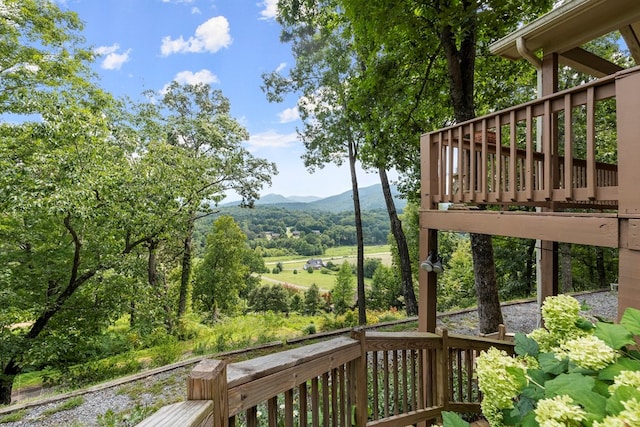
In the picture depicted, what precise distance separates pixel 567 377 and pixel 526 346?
0.36 meters

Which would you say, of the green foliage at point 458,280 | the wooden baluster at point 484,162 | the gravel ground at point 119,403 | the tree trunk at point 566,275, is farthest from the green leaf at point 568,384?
the green foliage at point 458,280

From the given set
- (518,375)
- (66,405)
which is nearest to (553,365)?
(518,375)

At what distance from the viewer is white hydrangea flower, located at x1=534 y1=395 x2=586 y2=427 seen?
740mm

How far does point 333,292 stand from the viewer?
19.5m

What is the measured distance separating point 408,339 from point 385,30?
413cm

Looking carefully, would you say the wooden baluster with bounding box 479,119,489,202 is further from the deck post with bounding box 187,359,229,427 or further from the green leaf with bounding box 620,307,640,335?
the deck post with bounding box 187,359,229,427

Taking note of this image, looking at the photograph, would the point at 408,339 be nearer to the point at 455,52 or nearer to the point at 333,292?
the point at 455,52

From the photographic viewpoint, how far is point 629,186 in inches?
64.5

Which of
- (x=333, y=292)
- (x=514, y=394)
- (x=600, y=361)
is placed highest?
(x=600, y=361)

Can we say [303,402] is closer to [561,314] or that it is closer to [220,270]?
[561,314]

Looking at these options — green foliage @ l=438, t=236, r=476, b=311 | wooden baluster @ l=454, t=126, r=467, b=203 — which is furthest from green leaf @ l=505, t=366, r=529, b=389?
green foliage @ l=438, t=236, r=476, b=311

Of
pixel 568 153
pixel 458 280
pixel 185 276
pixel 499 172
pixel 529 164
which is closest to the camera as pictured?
pixel 568 153

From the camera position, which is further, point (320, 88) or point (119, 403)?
point (320, 88)

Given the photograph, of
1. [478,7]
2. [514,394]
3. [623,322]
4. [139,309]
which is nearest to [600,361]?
[623,322]
